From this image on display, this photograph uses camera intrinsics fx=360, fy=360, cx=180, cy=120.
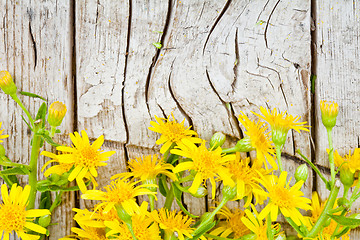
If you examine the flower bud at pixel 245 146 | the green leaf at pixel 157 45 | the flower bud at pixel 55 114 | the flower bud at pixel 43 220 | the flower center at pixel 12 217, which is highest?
the green leaf at pixel 157 45

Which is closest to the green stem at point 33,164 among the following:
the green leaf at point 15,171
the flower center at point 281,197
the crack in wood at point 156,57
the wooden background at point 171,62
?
the green leaf at point 15,171

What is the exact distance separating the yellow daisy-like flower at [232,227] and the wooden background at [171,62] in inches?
10.1

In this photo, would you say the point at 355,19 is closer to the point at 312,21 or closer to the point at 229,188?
the point at 312,21

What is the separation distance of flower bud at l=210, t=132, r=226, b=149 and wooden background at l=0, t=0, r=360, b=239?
0.09 meters

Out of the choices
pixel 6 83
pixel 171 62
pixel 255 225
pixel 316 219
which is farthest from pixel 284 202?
pixel 6 83

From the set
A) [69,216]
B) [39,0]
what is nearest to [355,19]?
[39,0]

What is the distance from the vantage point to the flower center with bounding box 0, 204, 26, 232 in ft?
3.35

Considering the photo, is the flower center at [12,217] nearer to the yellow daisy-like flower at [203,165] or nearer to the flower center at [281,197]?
the yellow daisy-like flower at [203,165]

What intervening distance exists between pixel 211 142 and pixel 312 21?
54 centimetres

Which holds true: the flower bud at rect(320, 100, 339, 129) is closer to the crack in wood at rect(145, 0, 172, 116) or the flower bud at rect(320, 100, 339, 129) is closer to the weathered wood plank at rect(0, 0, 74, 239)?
the crack in wood at rect(145, 0, 172, 116)

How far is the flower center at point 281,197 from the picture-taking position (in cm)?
104

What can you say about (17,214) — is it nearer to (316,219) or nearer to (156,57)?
(156,57)

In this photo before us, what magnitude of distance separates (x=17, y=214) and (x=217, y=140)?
63cm

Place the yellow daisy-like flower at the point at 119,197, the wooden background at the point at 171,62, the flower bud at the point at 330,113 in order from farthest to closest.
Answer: the wooden background at the point at 171,62 → the flower bud at the point at 330,113 → the yellow daisy-like flower at the point at 119,197
